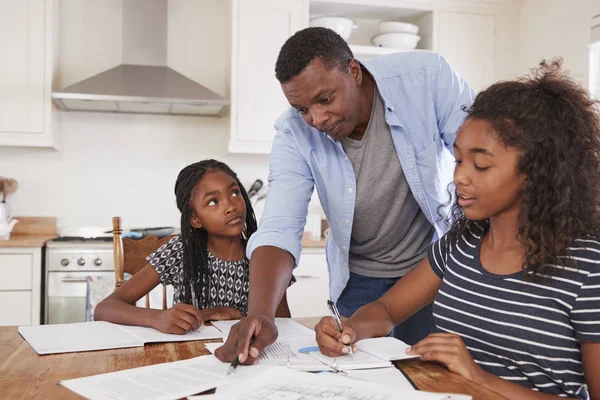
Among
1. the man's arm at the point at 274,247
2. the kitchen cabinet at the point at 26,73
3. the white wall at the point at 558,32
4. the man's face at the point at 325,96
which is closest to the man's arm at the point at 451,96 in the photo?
the man's face at the point at 325,96

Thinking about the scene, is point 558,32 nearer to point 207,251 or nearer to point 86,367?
point 207,251

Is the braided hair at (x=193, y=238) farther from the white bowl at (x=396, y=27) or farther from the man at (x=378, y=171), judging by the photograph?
the white bowl at (x=396, y=27)

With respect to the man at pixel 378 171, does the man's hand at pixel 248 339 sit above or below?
below

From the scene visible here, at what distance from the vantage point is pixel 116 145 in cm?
375

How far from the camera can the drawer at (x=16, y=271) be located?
308cm

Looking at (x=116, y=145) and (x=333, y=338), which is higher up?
(x=116, y=145)

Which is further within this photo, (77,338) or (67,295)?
(67,295)

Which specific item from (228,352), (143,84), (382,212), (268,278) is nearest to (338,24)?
(143,84)

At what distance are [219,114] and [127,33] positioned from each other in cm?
69

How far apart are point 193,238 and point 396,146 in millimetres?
687

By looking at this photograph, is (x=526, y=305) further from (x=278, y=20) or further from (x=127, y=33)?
(x=127, y=33)

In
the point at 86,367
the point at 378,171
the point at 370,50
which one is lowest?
the point at 86,367

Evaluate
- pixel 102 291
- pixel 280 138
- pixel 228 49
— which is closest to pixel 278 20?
pixel 228 49

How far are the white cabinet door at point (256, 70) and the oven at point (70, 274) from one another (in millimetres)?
933
